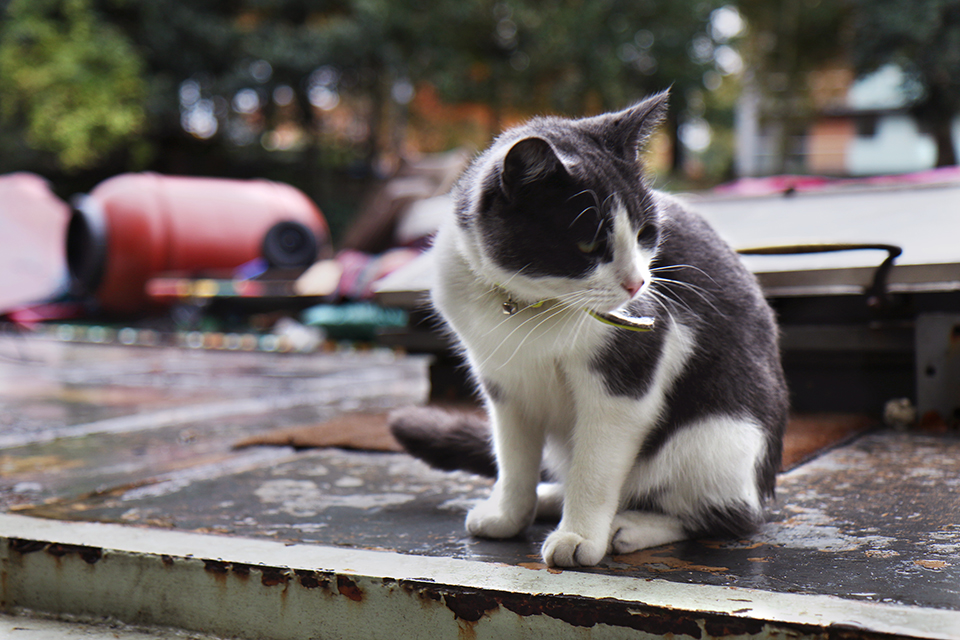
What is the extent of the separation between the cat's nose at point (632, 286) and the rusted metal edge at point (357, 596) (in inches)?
18.3

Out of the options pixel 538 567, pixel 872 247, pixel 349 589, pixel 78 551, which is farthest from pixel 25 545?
pixel 872 247

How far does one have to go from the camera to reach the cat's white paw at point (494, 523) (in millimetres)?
1557

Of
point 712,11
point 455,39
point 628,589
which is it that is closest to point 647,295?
point 628,589

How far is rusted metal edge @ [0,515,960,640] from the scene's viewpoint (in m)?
1.10

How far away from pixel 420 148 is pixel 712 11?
6815 mm

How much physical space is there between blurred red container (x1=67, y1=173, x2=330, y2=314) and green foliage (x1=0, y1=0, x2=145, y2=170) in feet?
17.2

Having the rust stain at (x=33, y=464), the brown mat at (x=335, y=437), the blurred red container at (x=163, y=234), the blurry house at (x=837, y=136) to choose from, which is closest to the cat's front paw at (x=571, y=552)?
the brown mat at (x=335, y=437)

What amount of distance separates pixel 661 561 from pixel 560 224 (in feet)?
1.98

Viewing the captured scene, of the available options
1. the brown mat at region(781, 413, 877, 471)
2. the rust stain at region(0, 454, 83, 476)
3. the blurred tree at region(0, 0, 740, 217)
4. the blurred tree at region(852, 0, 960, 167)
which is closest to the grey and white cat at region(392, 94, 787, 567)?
the brown mat at region(781, 413, 877, 471)

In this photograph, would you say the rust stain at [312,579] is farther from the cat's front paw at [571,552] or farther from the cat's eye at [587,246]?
the cat's eye at [587,246]

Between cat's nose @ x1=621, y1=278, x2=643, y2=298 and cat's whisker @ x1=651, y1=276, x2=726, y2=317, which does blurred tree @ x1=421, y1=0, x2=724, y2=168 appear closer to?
cat's whisker @ x1=651, y1=276, x2=726, y2=317

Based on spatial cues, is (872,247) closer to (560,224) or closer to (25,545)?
(560,224)

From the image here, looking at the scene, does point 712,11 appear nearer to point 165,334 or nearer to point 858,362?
point 165,334

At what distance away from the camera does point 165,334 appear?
791 cm
